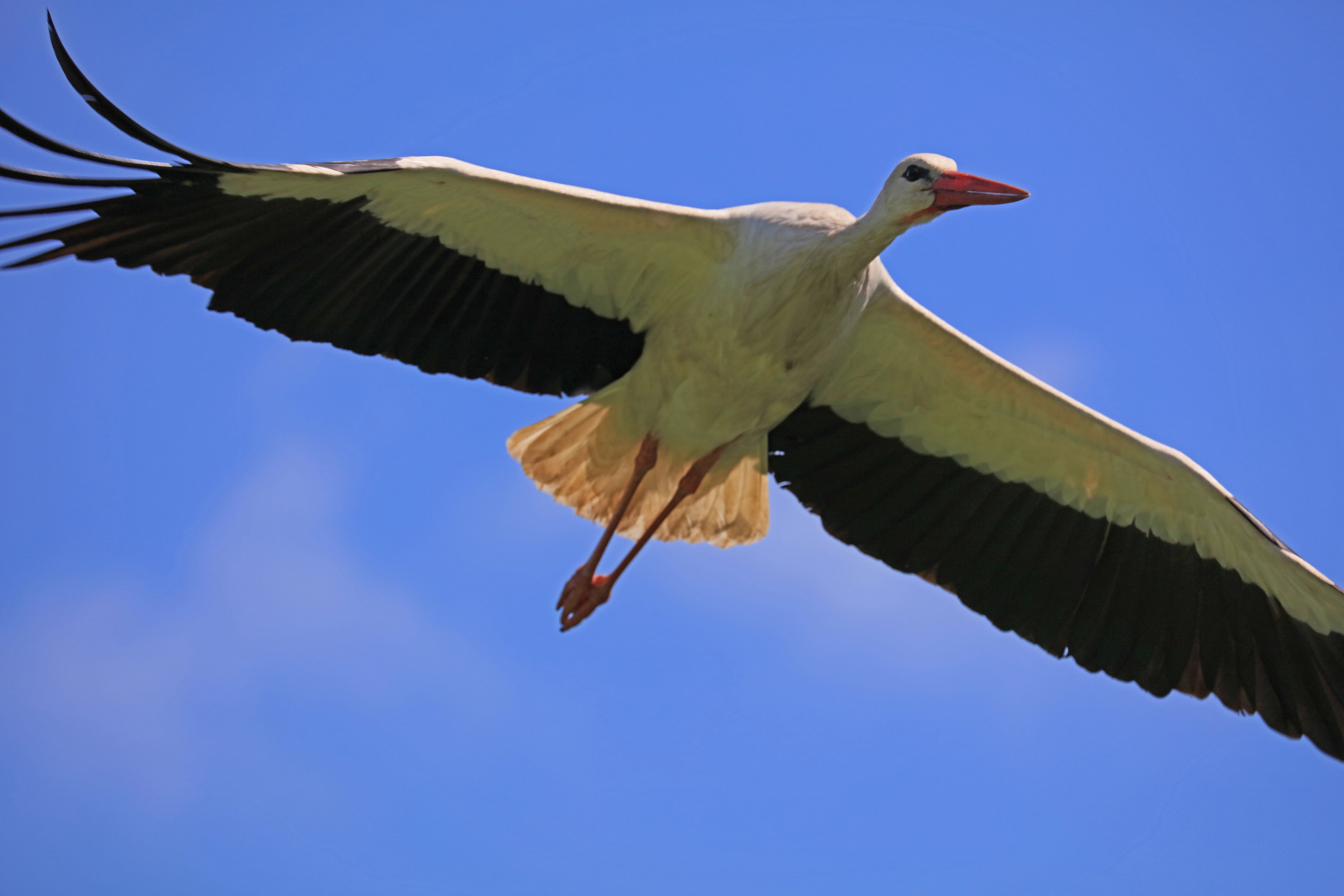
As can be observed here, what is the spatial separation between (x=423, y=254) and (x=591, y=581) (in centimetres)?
197

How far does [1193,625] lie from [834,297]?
9.10 ft

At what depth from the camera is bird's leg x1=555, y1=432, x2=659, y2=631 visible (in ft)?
23.2

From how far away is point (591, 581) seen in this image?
7094 millimetres

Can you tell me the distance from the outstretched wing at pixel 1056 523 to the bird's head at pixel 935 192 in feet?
2.04

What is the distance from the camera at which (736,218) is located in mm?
6414

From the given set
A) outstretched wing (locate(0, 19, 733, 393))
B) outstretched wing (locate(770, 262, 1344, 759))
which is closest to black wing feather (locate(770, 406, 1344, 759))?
outstretched wing (locate(770, 262, 1344, 759))

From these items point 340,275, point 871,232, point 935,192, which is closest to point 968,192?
point 935,192

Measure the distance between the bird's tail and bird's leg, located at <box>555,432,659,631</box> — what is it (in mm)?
84

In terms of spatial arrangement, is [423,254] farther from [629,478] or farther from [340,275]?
[629,478]

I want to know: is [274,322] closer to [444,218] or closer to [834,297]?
[444,218]

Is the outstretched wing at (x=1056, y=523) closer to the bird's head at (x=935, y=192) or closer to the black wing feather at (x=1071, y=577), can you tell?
the black wing feather at (x=1071, y=577)

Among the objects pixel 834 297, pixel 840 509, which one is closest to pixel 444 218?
pixel 834 297

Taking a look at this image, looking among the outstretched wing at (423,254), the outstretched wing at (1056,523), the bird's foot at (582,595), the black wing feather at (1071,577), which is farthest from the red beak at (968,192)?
the bird's foot at (582,595)

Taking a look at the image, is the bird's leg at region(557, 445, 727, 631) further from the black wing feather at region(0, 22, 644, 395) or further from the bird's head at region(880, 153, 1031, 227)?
the bird's head at region(880, 153, 1031, 227)
